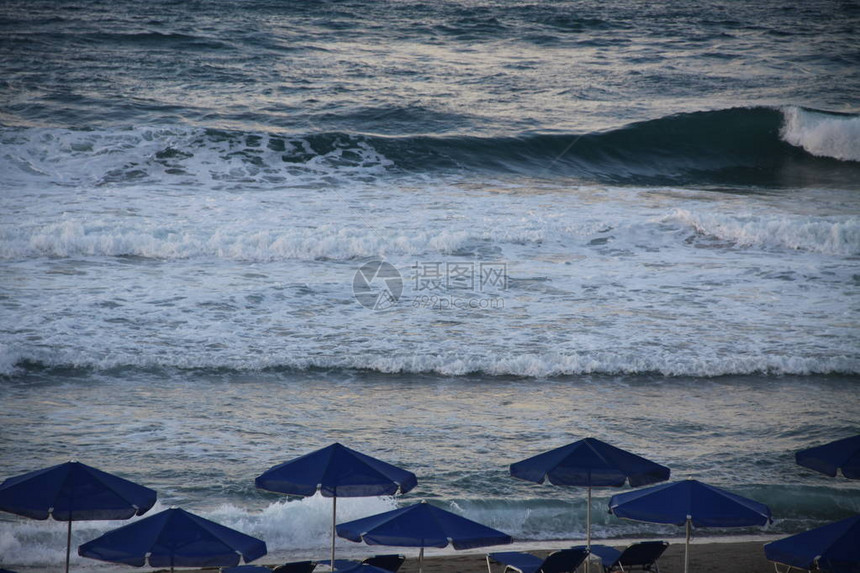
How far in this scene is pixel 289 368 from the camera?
12930 millimetres

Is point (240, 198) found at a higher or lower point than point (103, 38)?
lower

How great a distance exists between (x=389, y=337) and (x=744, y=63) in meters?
23.2

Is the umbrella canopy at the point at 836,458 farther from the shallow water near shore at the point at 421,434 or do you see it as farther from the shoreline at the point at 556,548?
the shallow water near shore at the point at 421,434

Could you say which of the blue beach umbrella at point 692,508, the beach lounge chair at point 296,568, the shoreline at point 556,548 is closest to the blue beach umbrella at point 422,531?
the beach lounge chair at point 296,568

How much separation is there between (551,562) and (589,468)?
88 cm

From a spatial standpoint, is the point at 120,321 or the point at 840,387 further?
the point at 120,321

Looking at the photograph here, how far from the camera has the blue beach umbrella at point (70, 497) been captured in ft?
21.4

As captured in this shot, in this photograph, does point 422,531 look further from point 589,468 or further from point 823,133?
point 823,133

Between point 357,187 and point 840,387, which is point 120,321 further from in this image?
point 840,387

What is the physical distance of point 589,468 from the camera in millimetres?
7434

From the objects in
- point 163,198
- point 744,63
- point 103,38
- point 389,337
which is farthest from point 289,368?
point 744,63

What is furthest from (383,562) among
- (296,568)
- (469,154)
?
(469,154)

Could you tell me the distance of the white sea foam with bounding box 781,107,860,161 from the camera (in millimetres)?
28297

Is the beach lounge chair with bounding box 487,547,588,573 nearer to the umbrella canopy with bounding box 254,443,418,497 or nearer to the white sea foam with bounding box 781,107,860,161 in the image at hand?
the umbrella canopy with bounding box 254,443,418,497
